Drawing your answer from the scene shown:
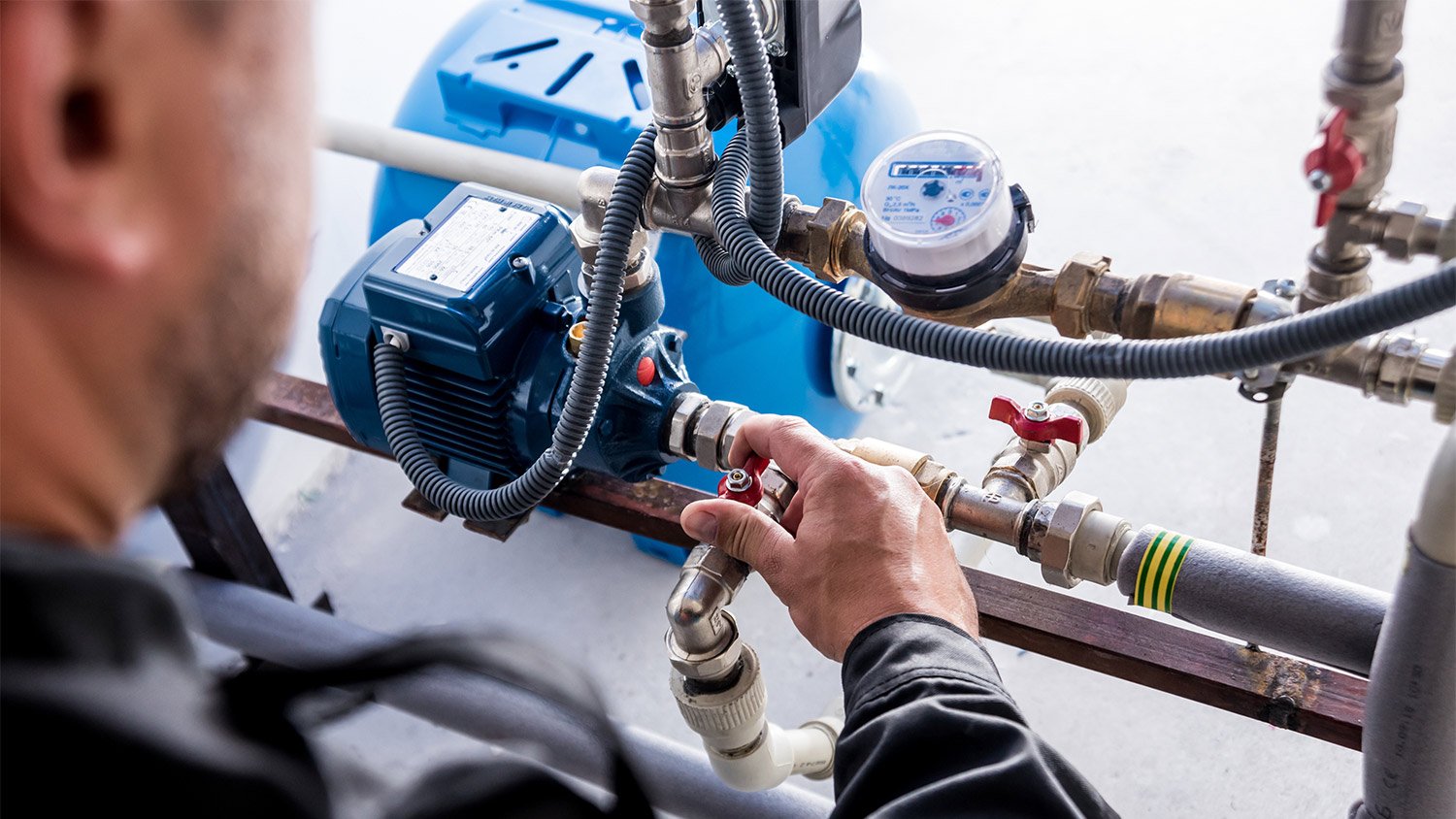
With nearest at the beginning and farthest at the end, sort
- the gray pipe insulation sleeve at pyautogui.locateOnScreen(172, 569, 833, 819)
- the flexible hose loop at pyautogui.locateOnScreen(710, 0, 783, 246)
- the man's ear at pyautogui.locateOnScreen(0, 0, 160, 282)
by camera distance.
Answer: the man's ear at pyautogui.locateOnScreen(0, 0, 160, 282) < the flexible hose loop at pyautogui.locateOnScreen(710, 0, 783, 246) < the gray pipe insulation sleeve at pyautogui.locateOnScreen(172, 569, 833, 819)

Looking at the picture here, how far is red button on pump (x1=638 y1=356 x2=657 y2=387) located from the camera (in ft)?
3.39

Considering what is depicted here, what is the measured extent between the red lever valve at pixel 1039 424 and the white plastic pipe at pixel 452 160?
0.55 metres

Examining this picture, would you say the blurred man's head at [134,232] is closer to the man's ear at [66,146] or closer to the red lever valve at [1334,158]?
the man's ear at [66,146]

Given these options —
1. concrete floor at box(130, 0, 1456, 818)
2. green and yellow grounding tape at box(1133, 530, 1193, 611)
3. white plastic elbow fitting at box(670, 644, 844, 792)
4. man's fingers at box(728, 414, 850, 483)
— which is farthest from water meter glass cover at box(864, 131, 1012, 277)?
concrete floor at box(130, 0, 1456, 818)

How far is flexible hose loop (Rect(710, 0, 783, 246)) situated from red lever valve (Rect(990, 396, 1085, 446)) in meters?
0.23

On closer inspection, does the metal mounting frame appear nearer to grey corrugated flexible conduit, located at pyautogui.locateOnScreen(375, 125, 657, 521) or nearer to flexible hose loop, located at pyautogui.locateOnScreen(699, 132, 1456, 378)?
grey corrugated flexible conduit, located at pyautogui.locateOnScreen(375, 125, 657, 521)

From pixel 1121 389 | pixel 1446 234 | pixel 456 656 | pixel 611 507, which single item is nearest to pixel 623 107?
pixel 611 507

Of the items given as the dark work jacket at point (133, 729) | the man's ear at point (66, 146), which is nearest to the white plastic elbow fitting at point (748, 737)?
the dark work jacket at point (133, 729)

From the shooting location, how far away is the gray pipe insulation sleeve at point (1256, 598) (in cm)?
81

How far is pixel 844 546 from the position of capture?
2.61 ft

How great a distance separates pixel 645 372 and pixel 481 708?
17.7 inches

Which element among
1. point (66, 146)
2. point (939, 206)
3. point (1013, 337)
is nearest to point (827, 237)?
point (939, 206)

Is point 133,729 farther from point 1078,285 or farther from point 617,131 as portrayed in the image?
point 617,131

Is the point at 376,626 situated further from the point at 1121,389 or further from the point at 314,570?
the point at 1121,389
